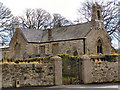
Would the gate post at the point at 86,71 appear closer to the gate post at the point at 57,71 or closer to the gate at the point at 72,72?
the gate at the point at 72,72

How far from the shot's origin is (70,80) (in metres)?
15.1

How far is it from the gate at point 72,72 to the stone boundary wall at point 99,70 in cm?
42

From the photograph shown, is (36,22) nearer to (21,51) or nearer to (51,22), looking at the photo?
(51,22)

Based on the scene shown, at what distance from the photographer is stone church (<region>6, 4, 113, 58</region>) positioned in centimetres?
3077

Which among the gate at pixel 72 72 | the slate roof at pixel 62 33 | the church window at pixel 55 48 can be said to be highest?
the slate roof at pixel 62 33

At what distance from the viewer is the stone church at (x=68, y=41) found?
30.8 m

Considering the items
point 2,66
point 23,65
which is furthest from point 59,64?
point 2,66

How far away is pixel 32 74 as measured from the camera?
1399 cm

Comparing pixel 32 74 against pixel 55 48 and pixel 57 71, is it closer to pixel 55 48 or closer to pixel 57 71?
pixel 57 71

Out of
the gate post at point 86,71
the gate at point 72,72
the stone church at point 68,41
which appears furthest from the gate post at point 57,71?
the stone church at point 68,41

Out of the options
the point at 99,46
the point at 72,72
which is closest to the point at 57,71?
the point at 72,72

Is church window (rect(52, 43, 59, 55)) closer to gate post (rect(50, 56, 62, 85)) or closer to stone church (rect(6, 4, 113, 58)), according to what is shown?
stone church (rect(6, 4, 113, 58))

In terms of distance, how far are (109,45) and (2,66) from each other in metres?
23.4

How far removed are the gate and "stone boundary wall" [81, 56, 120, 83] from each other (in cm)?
42
